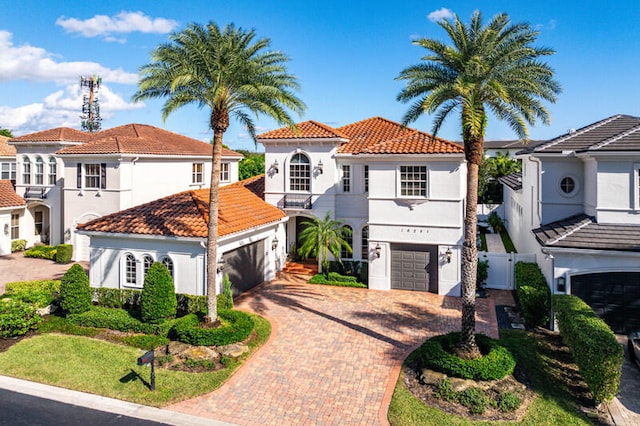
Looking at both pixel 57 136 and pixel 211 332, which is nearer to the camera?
pixel 211 332

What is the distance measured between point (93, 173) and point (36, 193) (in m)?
6.62

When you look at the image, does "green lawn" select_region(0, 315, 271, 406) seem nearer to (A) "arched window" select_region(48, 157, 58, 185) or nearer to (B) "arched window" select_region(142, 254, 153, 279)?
(B) "arched window" select_region(142, 254, 153, 279)

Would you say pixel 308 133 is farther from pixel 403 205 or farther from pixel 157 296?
pixel 157 296

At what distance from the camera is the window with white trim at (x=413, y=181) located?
20922mm

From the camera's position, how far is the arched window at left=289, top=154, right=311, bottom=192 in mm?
25250

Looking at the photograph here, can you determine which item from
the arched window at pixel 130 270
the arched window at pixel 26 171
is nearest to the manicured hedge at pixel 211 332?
the arched window at pixel 130 270

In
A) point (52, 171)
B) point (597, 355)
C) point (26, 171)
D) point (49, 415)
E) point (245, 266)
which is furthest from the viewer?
point (26, 171)

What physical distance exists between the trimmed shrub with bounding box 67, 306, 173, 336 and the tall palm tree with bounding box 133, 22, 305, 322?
6.98 ft

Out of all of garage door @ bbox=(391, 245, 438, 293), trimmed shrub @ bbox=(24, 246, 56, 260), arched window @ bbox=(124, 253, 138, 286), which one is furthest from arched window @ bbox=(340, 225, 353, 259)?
trimmed shrub @ bbox=(24, 246, 56, 260)

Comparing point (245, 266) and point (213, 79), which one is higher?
point (213, 79)

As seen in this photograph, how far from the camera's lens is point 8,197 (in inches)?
1182

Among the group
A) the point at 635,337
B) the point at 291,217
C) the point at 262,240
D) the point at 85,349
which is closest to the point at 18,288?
the point at 85,349

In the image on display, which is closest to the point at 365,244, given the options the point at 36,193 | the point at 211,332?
the point at 211,332

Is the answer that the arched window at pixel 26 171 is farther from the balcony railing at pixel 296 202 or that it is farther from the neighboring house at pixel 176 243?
the balcony railing at pixel 296 202
